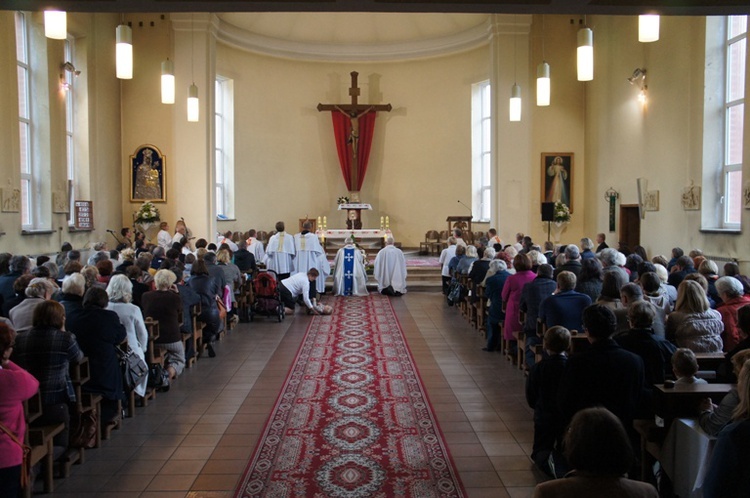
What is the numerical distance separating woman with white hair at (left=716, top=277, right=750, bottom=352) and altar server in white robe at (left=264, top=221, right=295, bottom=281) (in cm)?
901

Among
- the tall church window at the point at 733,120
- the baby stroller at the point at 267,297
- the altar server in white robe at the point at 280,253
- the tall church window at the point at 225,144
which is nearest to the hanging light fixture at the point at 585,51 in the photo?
the tall church window at the point at 733,120

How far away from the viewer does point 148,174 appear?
50.6ft

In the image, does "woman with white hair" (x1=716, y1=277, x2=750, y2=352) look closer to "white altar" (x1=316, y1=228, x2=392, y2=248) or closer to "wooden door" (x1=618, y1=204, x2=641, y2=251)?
"wooden door" (x1=618, y1=204, x2=641, y2=251)

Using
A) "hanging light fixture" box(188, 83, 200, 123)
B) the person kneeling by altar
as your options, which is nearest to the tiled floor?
the person kneeling by altar

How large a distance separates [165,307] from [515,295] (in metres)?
3.77

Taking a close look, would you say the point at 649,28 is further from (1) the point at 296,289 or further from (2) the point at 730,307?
(1) the point at 296,289

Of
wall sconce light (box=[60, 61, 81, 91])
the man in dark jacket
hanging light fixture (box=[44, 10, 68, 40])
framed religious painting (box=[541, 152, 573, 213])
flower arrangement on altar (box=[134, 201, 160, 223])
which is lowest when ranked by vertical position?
the man in dark jacket

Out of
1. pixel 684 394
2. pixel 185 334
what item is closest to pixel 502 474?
pixel 684 394

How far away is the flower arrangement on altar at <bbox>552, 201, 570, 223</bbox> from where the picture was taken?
15.1 meters

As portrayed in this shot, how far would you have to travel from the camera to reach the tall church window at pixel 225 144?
59.3 feet

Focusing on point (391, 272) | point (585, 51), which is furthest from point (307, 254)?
point (585, 51)

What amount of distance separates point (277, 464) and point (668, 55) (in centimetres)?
1068

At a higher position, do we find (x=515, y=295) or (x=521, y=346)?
(x=515, y=295)

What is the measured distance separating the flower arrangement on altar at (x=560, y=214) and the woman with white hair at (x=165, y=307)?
34.4 feet
